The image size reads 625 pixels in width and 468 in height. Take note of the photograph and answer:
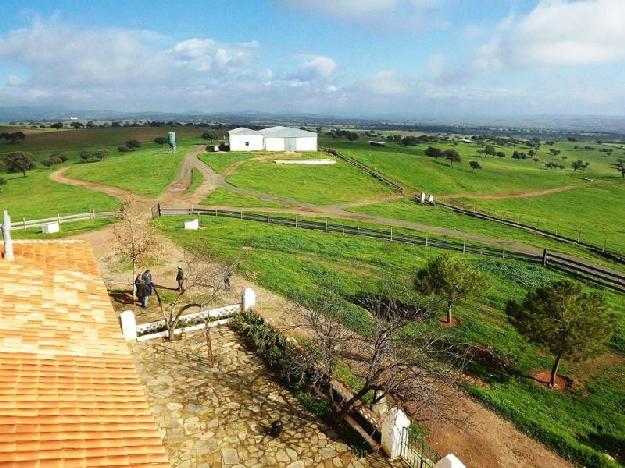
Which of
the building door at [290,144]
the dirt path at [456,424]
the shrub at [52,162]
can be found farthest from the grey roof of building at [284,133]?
the dirt path at [456,424]

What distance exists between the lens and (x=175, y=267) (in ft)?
88.7

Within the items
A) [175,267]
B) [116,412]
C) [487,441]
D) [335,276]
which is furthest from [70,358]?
[335,276]

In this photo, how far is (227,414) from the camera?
13352mm

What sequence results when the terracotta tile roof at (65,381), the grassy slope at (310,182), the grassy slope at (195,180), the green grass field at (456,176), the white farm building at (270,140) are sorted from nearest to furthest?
the terracotta tile roof at (65,381)
the grassy slope at (195,180)
the grassy slope at (310,182)
the green grass field at (456,176)
the white farm building at (270,140)

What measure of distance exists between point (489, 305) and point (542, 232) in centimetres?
2427

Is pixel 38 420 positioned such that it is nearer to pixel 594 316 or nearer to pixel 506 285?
pixel 594 316

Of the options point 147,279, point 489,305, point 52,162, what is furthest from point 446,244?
point 52,162

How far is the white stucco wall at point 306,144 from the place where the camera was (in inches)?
3276

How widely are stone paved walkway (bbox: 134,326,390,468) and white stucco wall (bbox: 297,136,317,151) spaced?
69.2m

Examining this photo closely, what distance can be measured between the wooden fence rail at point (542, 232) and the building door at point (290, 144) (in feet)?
110

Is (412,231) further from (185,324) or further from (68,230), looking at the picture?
(68,230)

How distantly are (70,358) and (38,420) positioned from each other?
2.43 m

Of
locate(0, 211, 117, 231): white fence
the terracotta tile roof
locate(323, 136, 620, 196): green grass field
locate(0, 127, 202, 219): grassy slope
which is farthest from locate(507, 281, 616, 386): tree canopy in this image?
locate(323, 136, 620, 196): green grass field

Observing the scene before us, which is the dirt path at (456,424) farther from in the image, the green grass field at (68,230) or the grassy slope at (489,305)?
the green grass field at (68,230)
